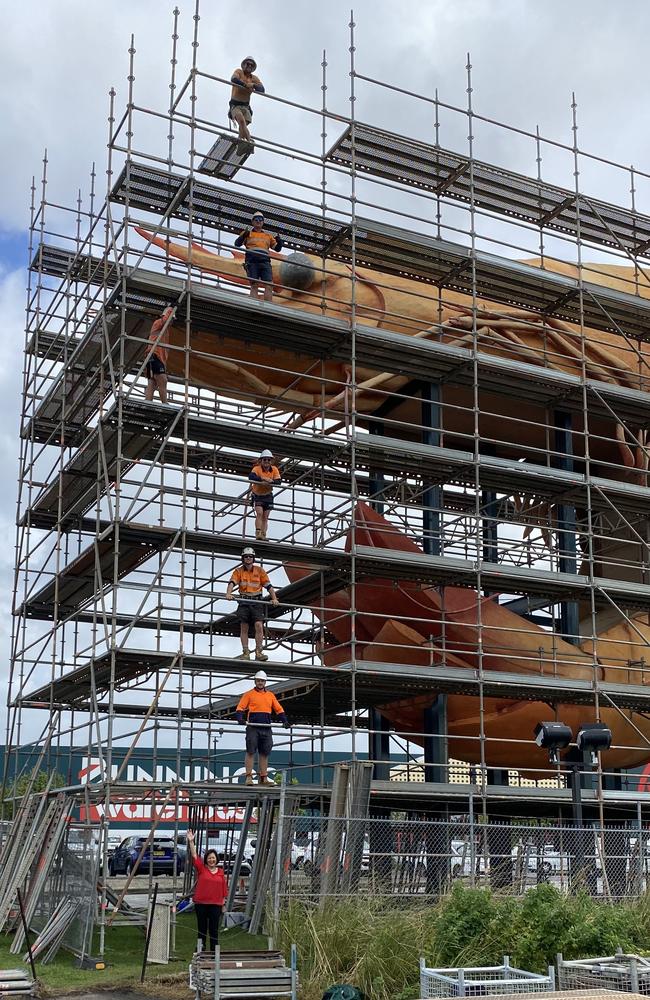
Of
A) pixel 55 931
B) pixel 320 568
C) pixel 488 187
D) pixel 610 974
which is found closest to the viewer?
pixel 610 974

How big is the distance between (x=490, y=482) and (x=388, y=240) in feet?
15.1

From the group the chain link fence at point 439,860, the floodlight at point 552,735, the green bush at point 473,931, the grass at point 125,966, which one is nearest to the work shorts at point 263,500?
the chain link fence at point 439,860

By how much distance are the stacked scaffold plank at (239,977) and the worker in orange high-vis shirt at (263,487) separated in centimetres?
784

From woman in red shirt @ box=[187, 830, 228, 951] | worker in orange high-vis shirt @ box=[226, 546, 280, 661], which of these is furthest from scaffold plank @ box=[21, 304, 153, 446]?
woman in red shirt @ box=[187, 830, 228, 951]

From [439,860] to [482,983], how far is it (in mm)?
10291

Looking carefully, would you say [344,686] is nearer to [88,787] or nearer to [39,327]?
[88,787]

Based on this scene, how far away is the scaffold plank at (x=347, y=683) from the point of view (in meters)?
18.2

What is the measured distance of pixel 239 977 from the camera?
11797mm

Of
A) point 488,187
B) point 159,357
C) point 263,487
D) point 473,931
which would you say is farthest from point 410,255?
point 473,931

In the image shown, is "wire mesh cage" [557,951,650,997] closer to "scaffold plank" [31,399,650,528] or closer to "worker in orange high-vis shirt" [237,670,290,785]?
"worker in orange high-vis shirt" [237,670,290,785]

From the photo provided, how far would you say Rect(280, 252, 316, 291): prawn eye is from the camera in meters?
21.5

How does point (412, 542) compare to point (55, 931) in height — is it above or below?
above

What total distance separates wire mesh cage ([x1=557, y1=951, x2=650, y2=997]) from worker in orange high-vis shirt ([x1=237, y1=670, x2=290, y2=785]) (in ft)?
26.2

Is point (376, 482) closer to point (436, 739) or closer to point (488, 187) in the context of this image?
point (436, 739)
